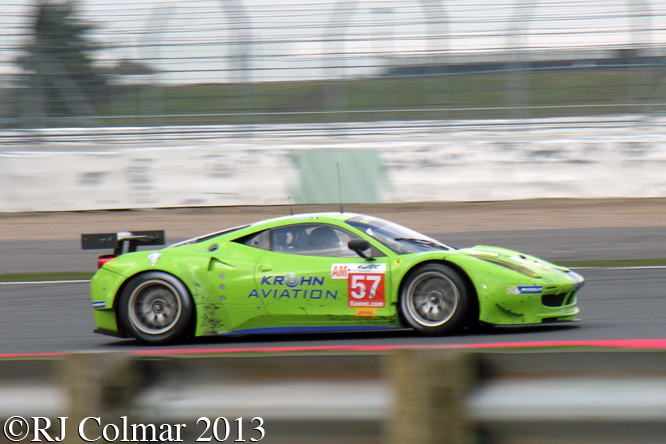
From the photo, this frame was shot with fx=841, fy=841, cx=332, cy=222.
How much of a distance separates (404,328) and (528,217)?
24.5ft

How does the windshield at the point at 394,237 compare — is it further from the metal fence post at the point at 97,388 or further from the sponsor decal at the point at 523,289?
the metal fence post at the point at 97,388

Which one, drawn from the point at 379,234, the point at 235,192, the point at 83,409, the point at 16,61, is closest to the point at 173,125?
the point at 235,192

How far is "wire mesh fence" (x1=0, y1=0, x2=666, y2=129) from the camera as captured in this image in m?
14.3

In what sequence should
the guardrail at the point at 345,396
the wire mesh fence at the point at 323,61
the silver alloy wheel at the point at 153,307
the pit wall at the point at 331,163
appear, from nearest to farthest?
1. the guardrail at the point at 345,396
2. the silver alloy wheel at the point at 153,307
3. the pit wall at the point at 331,163
4. the wire mesh fence at the point at 323,61

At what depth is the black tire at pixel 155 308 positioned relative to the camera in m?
6.86

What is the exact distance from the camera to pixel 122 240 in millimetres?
7371

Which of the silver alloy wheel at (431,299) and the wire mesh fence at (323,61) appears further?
the wire mesh fence at (323,61)

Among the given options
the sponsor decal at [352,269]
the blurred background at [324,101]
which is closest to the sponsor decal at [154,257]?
the sponsor decal at [352,269]

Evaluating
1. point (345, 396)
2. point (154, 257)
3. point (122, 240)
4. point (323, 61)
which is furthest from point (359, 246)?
point (323, 61)

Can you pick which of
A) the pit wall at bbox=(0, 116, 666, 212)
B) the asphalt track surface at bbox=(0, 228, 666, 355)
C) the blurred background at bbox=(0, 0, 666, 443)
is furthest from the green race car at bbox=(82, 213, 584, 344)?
the pit wall at bbox=(0, 116, 666, 212)

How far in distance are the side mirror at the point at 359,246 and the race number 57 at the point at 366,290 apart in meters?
0.18

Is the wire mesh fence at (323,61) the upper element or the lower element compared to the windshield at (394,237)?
upper

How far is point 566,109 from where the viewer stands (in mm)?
14492

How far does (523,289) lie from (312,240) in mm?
1727
